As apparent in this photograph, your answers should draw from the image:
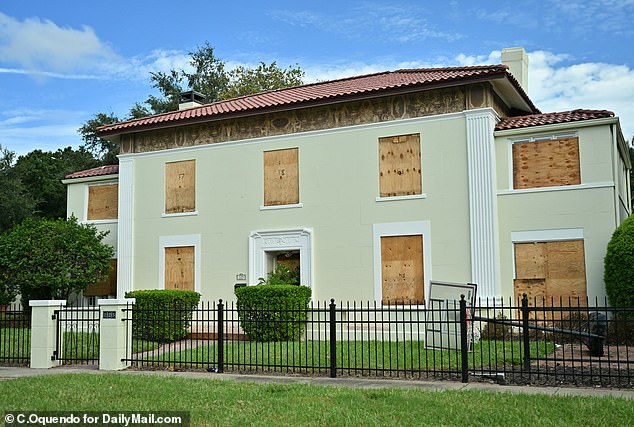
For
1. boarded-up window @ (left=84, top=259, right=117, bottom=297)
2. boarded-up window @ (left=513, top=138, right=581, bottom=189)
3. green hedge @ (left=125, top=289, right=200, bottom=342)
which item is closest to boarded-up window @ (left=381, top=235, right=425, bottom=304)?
boarded-up window @ (left=513, top=138, right=581, bottom=189)

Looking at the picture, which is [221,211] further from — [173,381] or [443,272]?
[173,381]

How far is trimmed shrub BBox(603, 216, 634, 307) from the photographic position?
16.0 metres

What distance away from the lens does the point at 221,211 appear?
22.3m

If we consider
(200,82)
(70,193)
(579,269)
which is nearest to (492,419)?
(579,269)

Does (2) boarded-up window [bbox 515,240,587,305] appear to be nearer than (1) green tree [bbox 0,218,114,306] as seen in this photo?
Yes

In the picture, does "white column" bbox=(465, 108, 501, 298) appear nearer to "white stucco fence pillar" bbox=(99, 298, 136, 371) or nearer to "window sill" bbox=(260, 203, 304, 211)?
"window sill" bbox=(260, 203, 304, 211)

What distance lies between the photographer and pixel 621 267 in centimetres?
1627

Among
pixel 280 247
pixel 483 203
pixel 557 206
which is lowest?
pixel 280 247

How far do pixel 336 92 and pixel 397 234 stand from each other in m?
4.72

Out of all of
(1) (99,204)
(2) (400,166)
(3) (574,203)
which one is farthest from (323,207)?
(1) (99,204)

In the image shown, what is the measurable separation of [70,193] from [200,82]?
2406 centimetres

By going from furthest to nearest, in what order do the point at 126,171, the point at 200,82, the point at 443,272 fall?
the point at 200,82, the point at 126,171, the point at 443,272

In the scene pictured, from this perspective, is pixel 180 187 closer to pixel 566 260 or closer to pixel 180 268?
pixel 180 268

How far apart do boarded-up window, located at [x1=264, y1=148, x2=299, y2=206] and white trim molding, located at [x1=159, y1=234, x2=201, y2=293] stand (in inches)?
109
